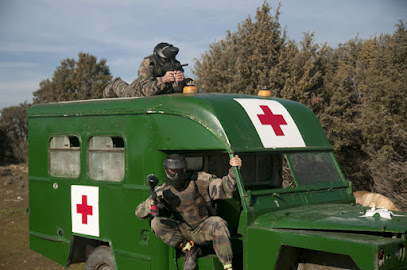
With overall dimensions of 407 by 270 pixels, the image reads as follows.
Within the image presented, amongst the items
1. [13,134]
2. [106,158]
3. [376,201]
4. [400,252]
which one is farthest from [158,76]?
[13,134]

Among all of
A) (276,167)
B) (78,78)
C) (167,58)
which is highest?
(78,78)

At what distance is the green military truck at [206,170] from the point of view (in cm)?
495

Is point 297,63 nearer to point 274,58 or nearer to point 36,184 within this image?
point 274,58

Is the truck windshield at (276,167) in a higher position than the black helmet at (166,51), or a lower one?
lower

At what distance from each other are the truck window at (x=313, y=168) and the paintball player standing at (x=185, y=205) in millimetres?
1018

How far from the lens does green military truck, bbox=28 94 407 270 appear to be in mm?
4953

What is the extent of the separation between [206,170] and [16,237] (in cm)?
716

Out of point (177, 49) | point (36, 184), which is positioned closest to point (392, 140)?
point (177, 49)

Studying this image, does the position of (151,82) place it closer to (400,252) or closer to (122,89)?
(122,89)

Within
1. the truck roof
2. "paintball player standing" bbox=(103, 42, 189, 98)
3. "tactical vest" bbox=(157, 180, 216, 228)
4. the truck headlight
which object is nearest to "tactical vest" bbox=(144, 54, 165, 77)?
"paintball player standing" bbox=(103, 42, 189, 98)

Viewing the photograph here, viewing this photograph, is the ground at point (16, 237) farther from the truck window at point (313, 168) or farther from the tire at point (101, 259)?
the truck window at point (313, 168)

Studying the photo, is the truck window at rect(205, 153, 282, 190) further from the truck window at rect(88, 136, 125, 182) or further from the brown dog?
the brown dog

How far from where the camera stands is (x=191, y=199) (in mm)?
5750

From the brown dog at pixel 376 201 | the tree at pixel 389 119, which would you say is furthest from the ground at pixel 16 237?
the tree at pixel 389 119
